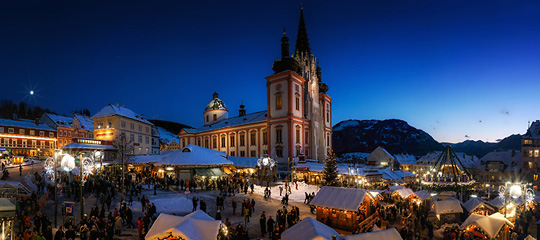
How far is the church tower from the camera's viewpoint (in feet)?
176

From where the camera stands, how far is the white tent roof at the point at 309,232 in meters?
12.1

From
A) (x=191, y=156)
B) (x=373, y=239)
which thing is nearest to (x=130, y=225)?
(x=373, y=239)

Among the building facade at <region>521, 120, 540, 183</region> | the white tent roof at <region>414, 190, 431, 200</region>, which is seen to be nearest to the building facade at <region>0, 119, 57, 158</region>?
the white tent roof at <region>414, 190, 431, 200</region>

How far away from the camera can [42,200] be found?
2150 cm

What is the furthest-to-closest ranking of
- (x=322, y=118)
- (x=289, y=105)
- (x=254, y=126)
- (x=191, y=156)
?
(x=322, y=118) < (x=254, y=126) < (x=289, y=105) < (x=191, y=156)

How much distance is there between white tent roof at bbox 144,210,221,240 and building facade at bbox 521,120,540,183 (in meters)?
72.9

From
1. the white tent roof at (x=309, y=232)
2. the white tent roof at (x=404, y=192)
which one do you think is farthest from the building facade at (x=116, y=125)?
the white tent roof at (x=309, y=232)

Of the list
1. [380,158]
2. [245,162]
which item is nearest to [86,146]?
[245,162]

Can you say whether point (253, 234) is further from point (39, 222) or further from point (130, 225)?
point (39, 222)

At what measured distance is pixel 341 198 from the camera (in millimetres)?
19406

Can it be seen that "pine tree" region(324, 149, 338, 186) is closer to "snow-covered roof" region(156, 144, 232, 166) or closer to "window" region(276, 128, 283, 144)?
"snow-covered roof" region(156, 144, 232, 166)

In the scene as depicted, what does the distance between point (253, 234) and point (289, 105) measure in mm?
36534

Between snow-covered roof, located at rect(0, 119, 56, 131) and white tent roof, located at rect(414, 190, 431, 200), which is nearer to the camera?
white tent roof, located at rect(414, 190, 431, 200)

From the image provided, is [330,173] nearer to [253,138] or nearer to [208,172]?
[208,172]
